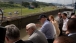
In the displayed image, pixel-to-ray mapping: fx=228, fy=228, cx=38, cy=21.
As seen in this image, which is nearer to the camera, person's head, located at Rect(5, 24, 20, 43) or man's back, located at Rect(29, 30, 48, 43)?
person's head, located at Rect(5, 24, 20, 43)

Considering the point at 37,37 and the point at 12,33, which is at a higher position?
the point at 12,33

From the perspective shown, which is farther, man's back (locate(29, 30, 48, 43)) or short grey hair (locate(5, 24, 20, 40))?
man's back (locate(29, 30, 48, 43))

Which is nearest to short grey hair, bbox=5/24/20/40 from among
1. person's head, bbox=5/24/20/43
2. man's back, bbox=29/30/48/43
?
person's head, bbox=5/24/20/43

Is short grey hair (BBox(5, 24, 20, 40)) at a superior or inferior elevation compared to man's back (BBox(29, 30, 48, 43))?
superior

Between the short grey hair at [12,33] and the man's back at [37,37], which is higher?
the short grey hair at [12,33]

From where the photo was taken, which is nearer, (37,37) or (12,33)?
(12,33)

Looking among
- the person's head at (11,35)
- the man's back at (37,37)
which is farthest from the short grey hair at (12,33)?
the man's back at (37,37)

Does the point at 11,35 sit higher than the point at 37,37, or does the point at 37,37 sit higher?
the point at 11,35

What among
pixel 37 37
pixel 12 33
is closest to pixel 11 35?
pixel 12 33

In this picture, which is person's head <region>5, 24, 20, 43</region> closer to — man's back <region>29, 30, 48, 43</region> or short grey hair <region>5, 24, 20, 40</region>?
short grey hair <region>5, 24, 20, 40</region>

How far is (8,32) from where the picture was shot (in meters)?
3.53

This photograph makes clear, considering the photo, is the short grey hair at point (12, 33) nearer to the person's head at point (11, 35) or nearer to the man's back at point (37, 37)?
the person's head at point (11, 35)

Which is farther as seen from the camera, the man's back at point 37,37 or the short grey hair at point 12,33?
the man's back at point 37,37

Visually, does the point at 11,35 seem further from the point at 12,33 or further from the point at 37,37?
the point at 37,37
